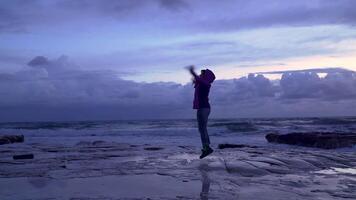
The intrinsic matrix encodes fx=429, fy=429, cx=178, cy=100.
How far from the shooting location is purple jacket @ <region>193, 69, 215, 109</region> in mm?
10555

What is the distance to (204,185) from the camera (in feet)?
23.3

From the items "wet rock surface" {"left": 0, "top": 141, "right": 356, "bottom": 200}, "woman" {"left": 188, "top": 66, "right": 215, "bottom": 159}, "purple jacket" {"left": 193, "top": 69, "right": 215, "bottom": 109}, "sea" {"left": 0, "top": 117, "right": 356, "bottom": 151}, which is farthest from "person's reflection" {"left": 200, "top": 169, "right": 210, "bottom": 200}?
"sea" {"left": 0, "top": 117, "right": 356, "bottom": 151}

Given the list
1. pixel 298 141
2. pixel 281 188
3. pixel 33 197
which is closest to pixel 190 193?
pixel 281 188

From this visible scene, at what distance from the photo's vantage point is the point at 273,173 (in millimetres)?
8930

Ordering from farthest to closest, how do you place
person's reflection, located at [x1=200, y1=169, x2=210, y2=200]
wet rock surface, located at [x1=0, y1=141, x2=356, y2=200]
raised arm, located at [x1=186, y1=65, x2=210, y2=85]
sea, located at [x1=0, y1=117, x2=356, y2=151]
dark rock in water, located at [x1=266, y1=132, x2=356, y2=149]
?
sea, located at [x1=0, y1=117, x2=356, y2=151], dark rock in water, located at [x1=266, y1=132, x2=356, y2=149], raised arm, located at [x1=186, y1=65, x2=210, y2=85], wet rock surface, located at [x1=0, y1=141, x2=356, y2=200], person's reflection, located at [x1=200, y1=169, x2=210, y2=200]

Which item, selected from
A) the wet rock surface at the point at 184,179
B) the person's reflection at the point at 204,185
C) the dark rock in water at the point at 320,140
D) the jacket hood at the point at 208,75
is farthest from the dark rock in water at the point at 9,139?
the person's reflection at the point at 204,185

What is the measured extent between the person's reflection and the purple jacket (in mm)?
2198

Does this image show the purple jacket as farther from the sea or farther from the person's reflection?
the sea

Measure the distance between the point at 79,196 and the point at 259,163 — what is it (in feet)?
17.2

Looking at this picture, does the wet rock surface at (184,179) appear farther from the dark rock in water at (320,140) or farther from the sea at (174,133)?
the sea at (174,133)

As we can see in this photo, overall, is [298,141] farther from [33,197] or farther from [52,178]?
[33,197]

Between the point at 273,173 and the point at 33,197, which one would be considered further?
the point at 273,173

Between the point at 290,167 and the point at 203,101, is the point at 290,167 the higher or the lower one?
the lower one

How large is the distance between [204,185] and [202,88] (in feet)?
12.9
